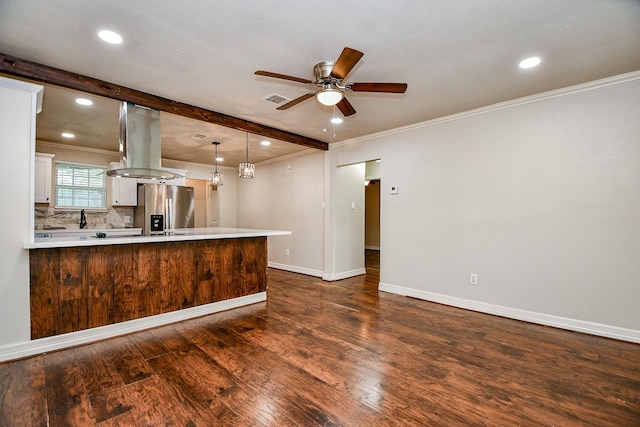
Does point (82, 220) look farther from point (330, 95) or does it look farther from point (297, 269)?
point (330, 95)

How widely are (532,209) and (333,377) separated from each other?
2.83 meters

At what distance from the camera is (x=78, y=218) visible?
17.5 feet

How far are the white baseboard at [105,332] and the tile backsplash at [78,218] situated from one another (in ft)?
11.4

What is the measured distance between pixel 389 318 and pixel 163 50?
A: 3.41 meters

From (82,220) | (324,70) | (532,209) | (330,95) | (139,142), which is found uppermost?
(324,70)

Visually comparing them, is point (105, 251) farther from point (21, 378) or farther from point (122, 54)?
point (122, 54)

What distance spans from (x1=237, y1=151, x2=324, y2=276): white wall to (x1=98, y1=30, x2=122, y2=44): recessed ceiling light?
370 cm

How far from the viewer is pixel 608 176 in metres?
2.84

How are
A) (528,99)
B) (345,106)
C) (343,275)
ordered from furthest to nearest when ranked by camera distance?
A: (343,275), (528,99), (345,106)

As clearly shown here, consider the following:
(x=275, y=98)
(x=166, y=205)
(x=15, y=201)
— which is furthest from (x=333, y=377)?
(x=166, y=205)

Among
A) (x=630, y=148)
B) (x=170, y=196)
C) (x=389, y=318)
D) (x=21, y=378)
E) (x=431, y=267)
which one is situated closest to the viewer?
(x=21, y=378)

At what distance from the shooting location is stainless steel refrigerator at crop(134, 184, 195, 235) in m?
5.64

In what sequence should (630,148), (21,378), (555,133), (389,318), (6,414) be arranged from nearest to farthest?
(6,414) < (21,378) < (630,148) < (555,133) < (389,318)

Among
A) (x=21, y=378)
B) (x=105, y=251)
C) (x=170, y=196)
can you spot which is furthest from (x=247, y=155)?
(x=21, y=378)
